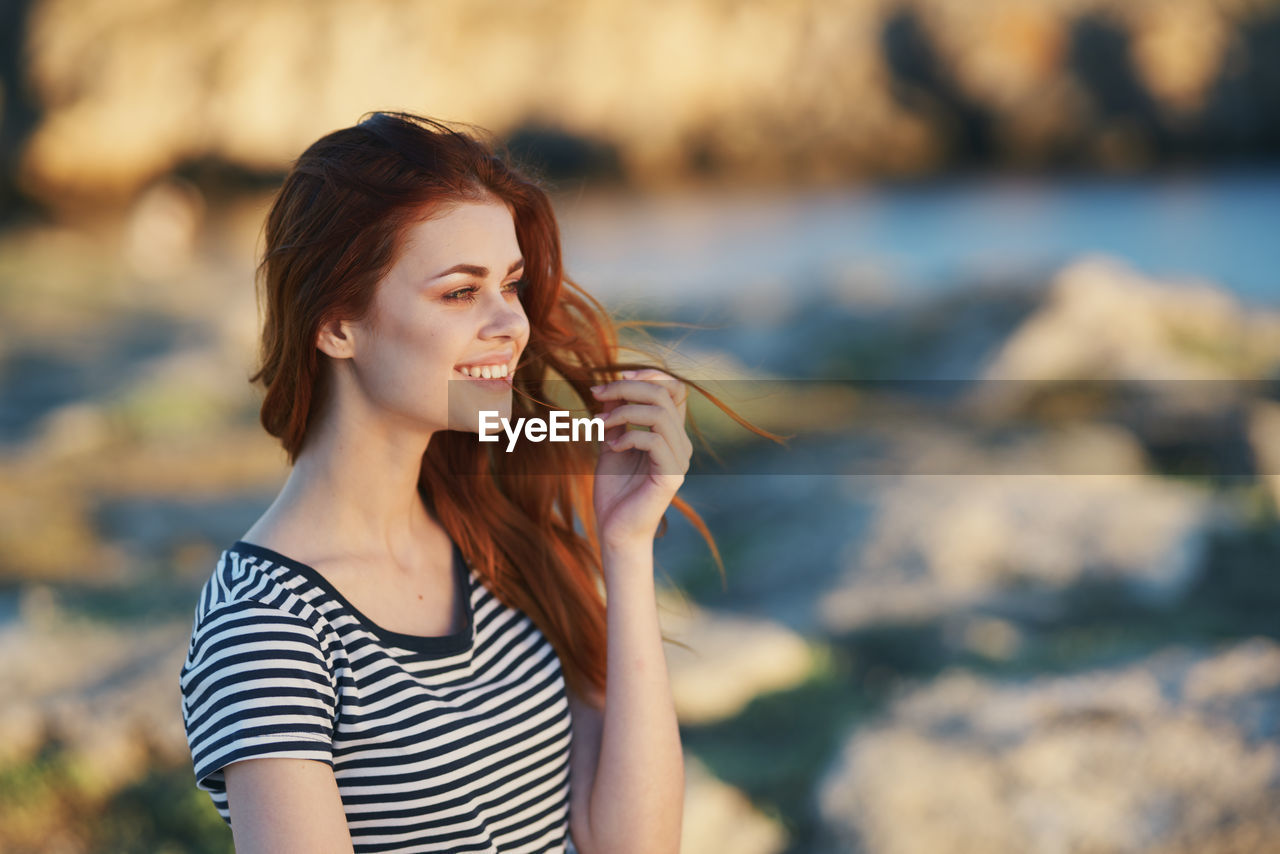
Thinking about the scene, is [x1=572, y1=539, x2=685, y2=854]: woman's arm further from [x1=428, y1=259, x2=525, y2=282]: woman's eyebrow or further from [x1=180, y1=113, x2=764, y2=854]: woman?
[x1=428, y1=259, x2=525, y2=282]: woman's eyebrow

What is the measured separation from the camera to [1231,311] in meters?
8.14

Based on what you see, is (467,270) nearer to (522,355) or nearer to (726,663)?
(522,355)

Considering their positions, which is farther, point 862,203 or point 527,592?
point 862,203

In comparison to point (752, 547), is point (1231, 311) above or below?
above

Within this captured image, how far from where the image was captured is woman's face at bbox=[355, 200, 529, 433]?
1807mm

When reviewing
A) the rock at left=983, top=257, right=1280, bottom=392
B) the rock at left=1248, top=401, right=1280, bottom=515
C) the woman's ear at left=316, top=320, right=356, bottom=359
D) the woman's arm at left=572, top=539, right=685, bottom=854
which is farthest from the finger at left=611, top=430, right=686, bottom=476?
the rock at left=983, top=257, right=1280, bottom=392

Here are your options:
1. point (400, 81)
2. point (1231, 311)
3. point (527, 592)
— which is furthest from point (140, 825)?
point (400, 81)

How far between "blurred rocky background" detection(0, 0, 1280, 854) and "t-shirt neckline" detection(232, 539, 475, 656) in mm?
702

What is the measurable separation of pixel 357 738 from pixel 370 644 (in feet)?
0.46

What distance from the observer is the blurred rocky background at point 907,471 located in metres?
3.38

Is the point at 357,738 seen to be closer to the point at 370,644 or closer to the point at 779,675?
the point at 370,644

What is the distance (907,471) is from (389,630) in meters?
4.95

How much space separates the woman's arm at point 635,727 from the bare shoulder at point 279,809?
21.8 inches

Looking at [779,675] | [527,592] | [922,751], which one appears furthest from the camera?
[779,675]
